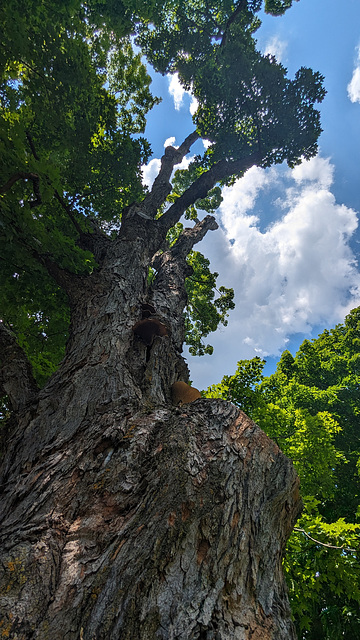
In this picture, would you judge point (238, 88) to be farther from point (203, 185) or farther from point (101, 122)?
point (101, 122)

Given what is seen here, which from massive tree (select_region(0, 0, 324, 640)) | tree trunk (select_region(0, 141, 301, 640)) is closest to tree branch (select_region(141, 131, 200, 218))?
massive tree (select_region(0, 0, 324, 640))

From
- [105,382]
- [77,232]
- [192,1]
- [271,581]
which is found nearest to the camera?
[271,581]

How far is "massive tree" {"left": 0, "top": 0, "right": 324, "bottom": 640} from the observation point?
1441mm

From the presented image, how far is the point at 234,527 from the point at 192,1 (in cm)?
1424

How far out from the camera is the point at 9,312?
573cm

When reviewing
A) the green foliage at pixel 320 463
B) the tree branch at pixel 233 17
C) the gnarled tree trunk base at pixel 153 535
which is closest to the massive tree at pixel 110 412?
the gnarled tree trunk base at pixel 153 535

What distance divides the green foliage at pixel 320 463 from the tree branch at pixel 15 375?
3589 millimetres

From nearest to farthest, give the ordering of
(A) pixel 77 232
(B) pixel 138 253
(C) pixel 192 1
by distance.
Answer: (B) pixel 138 253, (A) pixel 77 232, (C) pixel 192 1

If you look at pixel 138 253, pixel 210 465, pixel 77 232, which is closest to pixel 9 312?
pixel 77 232

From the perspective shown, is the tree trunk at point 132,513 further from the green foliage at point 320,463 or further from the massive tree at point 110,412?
the green foliage at point 320,463

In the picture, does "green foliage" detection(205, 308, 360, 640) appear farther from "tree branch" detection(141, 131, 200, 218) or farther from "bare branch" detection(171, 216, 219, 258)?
"tree branch" detection(141, 131, 200, 218)

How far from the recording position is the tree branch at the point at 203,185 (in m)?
7.46

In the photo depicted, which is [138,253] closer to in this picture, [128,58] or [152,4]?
[152,4]

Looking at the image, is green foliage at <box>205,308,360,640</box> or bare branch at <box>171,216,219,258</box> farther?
bare branch at <box>171,216,219,258</box>
